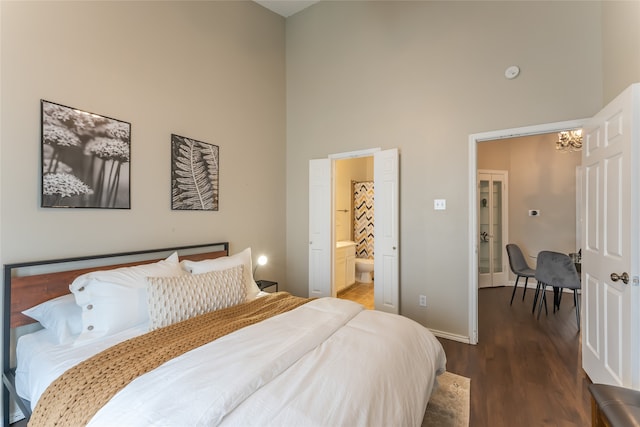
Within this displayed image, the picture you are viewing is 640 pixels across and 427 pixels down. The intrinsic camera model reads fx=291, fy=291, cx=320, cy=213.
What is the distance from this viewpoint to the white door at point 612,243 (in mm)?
1651

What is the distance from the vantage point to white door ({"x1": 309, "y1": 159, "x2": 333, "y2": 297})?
3.75 m

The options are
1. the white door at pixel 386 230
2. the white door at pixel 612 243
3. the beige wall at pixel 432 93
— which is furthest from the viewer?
the white door at pixel 386 230

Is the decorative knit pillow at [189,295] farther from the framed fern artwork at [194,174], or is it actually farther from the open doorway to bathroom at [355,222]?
the open doorway to bathroom at [355,222]

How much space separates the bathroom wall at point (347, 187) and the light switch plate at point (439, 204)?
2339 mm

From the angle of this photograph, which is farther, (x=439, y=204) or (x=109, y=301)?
(x=439, y=204)

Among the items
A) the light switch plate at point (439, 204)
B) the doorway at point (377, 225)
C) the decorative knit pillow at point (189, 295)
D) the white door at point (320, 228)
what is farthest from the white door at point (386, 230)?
the decorative knit pillow at point (189, 295)

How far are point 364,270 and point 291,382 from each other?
4.32 metres

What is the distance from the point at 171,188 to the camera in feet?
8.77

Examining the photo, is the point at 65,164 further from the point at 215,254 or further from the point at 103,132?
the point at 215,254

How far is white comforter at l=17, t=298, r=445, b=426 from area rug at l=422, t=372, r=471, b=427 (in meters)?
0.39

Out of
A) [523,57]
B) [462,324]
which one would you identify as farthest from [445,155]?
[462,324]

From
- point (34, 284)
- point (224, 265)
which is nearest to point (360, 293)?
point (224, 265)

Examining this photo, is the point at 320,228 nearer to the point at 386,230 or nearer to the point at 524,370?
the point at 386,230

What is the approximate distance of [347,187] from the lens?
223 inches
